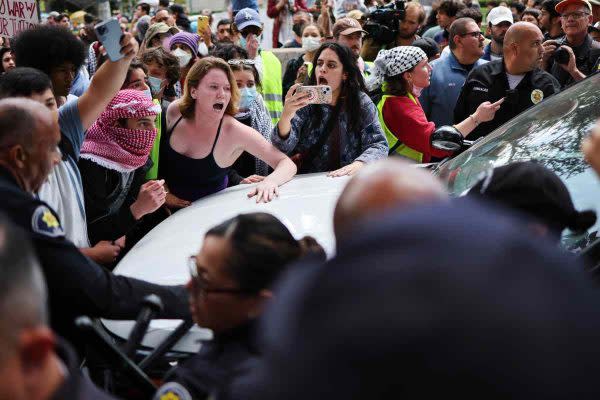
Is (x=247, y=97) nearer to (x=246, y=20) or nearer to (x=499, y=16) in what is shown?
(x=246, y=20)

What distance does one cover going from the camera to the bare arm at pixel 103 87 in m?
3.86

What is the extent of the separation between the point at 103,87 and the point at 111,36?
9.2 inches

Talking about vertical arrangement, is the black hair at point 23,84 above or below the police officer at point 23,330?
below

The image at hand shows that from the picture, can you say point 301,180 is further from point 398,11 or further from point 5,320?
point 398,11

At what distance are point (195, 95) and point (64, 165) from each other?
4.91 ft

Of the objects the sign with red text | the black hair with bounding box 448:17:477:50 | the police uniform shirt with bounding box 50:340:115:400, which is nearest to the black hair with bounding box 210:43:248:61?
the sign with red text

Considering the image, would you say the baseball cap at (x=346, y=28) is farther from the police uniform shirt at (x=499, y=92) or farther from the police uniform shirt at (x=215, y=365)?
the police uniform shirt at (x=215, y=365)

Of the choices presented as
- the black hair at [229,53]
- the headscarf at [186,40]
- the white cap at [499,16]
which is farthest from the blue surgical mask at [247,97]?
the white cap at [499,16]

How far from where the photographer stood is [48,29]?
4598 mm

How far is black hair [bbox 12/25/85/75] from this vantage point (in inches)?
172

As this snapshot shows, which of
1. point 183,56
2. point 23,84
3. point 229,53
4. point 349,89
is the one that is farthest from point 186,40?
point 23,84

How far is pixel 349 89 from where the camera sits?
5.27 meters

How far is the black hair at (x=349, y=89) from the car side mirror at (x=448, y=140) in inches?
34.0

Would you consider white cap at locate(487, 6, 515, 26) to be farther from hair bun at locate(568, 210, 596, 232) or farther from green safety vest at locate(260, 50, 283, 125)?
hair bun at locate(568, 210, 596, 232)
